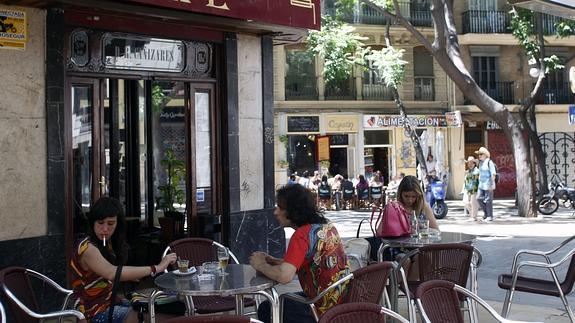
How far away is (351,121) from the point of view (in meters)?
27.4

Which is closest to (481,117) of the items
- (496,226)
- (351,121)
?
(351,121)

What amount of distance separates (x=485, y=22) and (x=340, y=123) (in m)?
8.19

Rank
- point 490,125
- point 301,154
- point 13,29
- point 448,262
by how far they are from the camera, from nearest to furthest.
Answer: point 448,262, point 13,29, point 301,154, point 490,125

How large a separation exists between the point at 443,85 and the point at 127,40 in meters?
23.2

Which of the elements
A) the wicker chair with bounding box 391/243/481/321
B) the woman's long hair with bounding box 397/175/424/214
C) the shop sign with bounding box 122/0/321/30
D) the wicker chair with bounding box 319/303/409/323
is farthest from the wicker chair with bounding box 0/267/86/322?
the woman's long hair with bounding box 397/175/424/214

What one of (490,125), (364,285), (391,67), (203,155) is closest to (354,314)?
(364,285)

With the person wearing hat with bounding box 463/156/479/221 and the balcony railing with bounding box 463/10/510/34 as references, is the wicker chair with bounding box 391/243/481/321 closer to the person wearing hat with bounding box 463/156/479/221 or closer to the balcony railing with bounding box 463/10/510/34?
the person wearing hat with bounding box 463/156/479/221

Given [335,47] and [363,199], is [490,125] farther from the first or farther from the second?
[335,47]

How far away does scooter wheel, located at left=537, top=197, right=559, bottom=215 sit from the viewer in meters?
18.1

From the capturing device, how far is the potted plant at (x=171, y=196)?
881 cm

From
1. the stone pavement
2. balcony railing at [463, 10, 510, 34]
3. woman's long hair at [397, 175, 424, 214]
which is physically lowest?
the stone pavement

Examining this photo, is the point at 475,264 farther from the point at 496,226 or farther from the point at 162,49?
the point at 496,226

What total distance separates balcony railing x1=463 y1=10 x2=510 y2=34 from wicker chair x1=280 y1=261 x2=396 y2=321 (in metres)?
26.6

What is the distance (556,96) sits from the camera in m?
29.6
